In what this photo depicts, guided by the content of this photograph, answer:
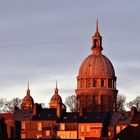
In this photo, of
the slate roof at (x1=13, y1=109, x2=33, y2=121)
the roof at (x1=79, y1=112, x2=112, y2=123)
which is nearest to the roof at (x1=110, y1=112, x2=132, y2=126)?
the roof at (x1=79, y1=112, x2=112, y2=123)

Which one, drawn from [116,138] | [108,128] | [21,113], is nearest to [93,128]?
[108,128]

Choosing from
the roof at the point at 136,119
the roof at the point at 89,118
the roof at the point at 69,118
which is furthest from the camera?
the roof at the point at 69,118

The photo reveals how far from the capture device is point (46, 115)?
169 m

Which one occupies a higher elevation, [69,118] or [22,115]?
[22,115]

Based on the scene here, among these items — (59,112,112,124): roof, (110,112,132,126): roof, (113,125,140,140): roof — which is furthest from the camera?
(59,112,112,124): roof

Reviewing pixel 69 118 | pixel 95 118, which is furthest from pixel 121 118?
pixel 69 118

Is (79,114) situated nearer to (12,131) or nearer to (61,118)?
(61,118)

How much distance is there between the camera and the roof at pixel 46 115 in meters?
168

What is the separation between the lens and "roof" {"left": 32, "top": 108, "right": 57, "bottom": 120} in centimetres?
16788

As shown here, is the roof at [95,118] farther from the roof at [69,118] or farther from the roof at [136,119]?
the roof at [136,119]

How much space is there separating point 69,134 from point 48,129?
463 centimetres

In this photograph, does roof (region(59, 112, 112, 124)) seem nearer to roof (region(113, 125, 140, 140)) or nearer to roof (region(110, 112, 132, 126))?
roof (region(110, 112, 132, 126))

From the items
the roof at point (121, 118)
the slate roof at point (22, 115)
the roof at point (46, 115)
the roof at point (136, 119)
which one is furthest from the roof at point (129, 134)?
the slate roof at point (22, 115)

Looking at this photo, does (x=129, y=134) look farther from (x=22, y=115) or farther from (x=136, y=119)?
(x=22, y=115)
